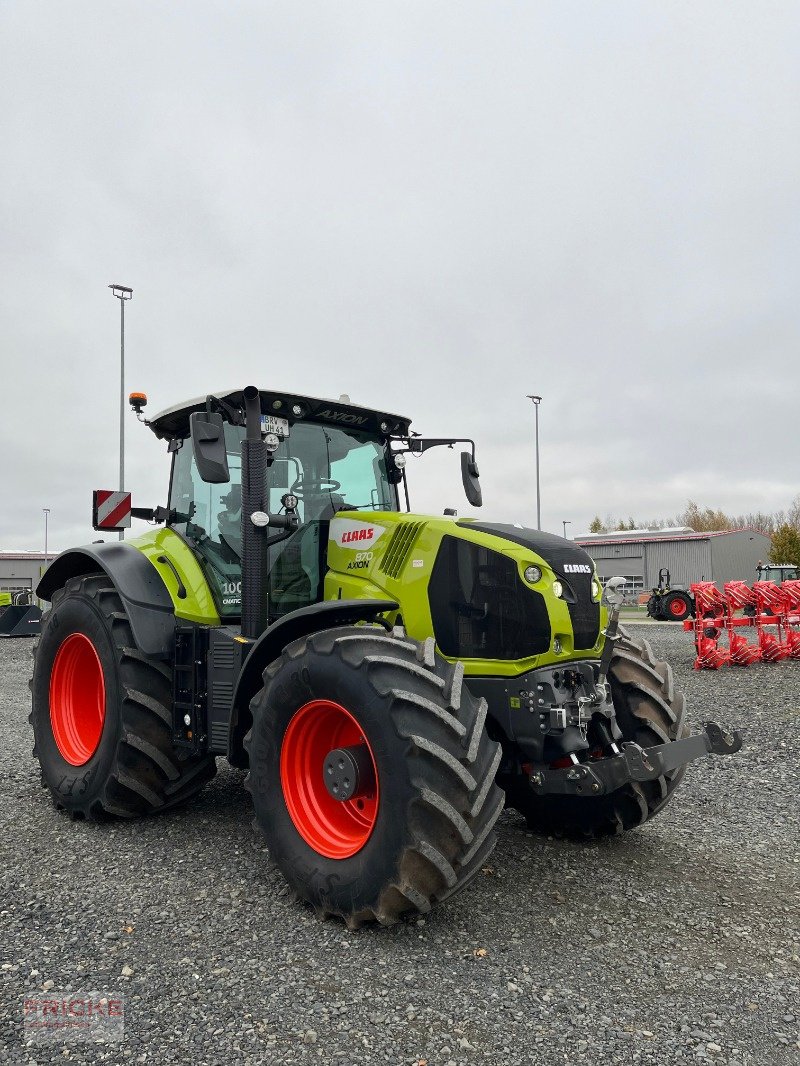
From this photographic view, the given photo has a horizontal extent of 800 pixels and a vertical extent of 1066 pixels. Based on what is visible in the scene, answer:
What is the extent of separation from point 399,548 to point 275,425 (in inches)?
45.4

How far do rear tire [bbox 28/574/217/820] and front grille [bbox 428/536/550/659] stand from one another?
1.91m

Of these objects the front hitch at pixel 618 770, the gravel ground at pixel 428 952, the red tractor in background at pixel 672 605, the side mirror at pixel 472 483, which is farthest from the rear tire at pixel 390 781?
the red tractor in background at pixel 672 605

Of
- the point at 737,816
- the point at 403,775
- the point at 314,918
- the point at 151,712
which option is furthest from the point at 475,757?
the point at 737,816

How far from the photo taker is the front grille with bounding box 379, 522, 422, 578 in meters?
4.36

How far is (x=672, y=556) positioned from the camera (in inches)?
1657

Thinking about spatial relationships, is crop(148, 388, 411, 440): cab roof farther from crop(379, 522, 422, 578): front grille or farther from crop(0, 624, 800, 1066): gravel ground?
crop(0, 624, 800, 1066): gravel ground

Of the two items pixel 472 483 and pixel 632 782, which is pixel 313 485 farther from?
pixel 632 782

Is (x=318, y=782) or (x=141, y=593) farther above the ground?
(x=141, y=593)

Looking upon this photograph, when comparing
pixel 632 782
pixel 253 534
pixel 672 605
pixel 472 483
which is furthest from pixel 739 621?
pixel 253 534

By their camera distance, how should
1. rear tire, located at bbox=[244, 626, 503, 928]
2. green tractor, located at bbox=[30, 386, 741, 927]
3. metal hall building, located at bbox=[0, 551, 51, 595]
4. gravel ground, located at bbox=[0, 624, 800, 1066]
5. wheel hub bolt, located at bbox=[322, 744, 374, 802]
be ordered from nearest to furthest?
gravel ground, located at bbox=[0, 624, 800, 1066], rear tire, located at bbox=[244, 626, 503, 928], green tractor, located at bbox=[30, 386, 741, 927], wheel hub bolt, located at bbox=[322, 744, 374, 802], metal hall building, located at bbox=[0, 551, 51, 595]

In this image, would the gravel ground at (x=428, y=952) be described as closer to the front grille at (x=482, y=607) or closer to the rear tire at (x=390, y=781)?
the rear tire at (x=390, y=781)

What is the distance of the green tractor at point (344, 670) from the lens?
343 centimetres

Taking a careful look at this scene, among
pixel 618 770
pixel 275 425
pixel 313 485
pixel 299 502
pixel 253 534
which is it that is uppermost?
pixel 275 425

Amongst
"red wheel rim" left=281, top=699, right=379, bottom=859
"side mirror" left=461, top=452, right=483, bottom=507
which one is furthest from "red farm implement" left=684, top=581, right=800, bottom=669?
"red wheel rim" left=281, top=699, right=379, bottom=859
